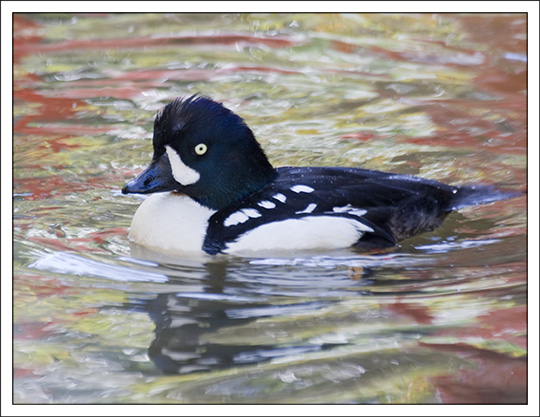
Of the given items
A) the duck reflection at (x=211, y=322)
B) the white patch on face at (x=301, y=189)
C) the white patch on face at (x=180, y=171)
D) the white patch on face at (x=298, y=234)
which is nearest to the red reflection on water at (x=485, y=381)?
the duck reflection at (x=211, y=322)

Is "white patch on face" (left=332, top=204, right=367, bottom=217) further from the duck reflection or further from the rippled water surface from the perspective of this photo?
the duck reflection

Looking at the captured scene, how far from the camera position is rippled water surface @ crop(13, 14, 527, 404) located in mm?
5238

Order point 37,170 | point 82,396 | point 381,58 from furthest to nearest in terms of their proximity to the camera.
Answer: point 381,58 → point 37,170 → point 82,396

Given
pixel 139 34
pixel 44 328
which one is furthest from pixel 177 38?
pixel 44 328

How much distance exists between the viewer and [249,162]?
275 inches

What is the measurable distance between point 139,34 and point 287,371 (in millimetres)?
6659

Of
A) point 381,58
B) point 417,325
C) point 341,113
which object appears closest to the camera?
point 417,325

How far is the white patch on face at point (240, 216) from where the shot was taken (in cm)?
683

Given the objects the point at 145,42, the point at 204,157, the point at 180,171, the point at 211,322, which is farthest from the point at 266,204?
the point at 145,42

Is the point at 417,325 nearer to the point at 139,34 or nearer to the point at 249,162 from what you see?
the point at 249,162

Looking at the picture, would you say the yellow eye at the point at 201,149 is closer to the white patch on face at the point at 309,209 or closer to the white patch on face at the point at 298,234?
the white patch on face at the point at 298,234

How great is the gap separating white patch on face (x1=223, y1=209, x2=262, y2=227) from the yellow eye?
506 millimetres

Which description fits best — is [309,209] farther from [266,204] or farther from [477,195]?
[477,195]

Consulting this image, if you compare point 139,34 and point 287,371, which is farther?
point 139,34
